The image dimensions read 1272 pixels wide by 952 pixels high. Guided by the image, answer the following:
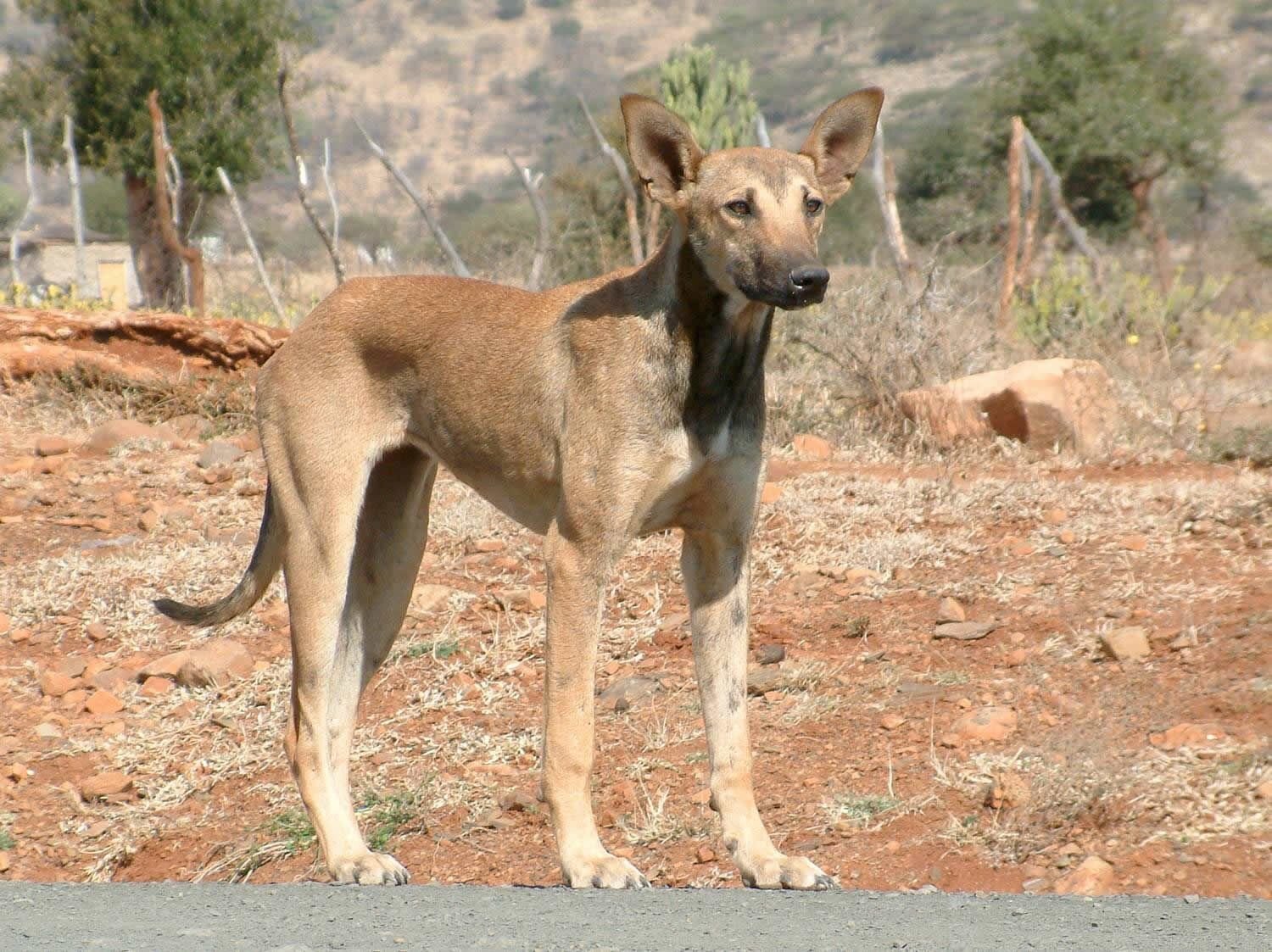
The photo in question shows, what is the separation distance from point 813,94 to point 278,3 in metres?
43.7

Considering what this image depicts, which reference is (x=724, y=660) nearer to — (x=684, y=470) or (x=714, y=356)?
(x=684, y=470)

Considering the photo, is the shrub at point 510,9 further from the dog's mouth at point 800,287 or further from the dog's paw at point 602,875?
the dog's paw at point 602,875

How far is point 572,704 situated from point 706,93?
16913 millimetres

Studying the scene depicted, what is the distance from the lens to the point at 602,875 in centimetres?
431

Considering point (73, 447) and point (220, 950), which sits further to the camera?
point (73, 447)

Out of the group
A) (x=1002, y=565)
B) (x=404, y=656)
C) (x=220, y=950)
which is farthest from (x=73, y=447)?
(x=220, y=950)

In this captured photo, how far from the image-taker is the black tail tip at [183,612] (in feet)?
18.6

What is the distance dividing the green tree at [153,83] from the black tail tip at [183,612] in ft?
54.2

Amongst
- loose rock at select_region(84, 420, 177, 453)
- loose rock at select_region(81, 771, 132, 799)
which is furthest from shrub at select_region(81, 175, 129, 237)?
loose rock at select_region(81, 771, 132, 799)

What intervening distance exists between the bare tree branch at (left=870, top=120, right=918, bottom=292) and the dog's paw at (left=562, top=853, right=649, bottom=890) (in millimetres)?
7514

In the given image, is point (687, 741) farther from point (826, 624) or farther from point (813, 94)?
point (813, 94)

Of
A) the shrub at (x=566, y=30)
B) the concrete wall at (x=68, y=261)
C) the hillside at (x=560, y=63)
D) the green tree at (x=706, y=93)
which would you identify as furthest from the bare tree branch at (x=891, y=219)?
the shrub at (x=566, y=30)

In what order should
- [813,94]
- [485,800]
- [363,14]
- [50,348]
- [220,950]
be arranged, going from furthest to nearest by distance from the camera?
[363,14] → [813,94] → [50,348] → [485,800] → [220,950]

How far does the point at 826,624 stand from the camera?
23.7 feet
